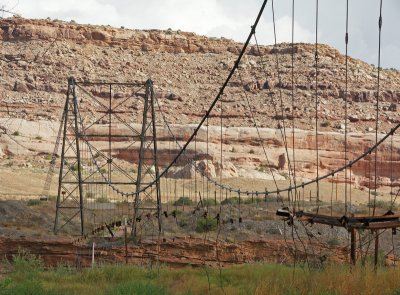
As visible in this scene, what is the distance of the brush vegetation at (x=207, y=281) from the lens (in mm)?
13484

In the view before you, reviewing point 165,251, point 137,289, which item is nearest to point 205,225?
point 165,251

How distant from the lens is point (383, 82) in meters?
92.8

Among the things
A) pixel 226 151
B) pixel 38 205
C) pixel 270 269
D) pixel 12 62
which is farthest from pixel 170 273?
pixel 12 62

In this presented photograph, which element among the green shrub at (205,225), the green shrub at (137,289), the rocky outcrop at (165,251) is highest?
the green shrub at (137,289)

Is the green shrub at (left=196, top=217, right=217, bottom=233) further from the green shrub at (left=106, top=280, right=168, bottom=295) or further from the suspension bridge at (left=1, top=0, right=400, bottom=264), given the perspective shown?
the green shrub at (left=106, top=280, right=168, bottom=295)

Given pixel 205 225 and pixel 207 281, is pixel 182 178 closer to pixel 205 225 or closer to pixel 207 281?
pixel 205 225

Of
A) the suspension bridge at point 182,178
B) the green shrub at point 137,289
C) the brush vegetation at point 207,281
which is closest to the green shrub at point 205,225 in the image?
the suspension bridge at point 182,178

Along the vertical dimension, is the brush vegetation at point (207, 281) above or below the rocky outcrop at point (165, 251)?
above

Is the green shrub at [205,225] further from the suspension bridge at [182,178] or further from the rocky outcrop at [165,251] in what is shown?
the rocky outcrop at [165,251]

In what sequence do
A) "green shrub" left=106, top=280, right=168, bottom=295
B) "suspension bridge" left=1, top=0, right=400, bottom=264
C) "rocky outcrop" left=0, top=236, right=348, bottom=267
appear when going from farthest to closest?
"rocky outcrop" left=0, top=236, right=348, bottom=267, "suspension bridge" left=1, top=0, right=400, bottom=264, "green shrub" left=106, top=280, right=168, bottom=295

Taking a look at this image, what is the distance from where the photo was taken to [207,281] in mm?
16688

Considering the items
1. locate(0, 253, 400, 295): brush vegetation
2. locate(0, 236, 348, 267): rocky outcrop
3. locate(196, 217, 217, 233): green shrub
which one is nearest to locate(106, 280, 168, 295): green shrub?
locate(0, 253, 400, 295): brush vegetation

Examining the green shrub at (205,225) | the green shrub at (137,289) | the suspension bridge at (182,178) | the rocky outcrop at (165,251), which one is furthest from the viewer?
the green shrub at (205,225)

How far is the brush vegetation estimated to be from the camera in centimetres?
1348
